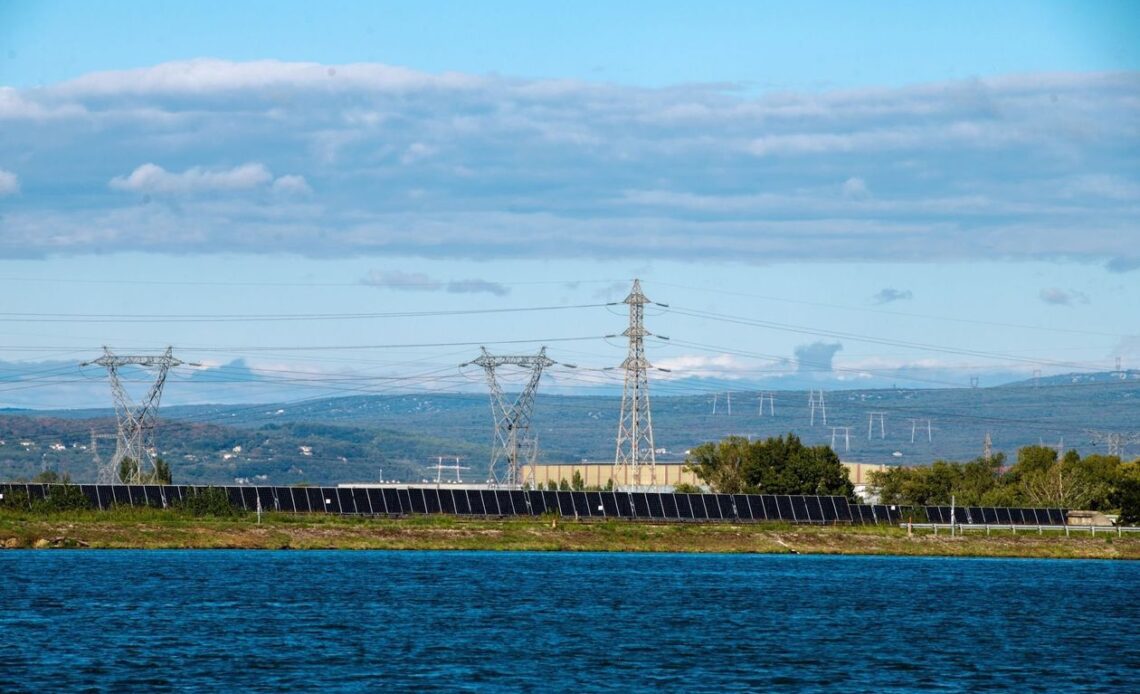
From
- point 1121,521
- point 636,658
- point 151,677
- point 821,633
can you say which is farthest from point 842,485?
point 151,677

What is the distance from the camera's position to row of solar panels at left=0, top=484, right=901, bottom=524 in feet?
455

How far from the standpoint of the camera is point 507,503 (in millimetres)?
149750

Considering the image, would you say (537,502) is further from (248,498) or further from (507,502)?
(248,498)

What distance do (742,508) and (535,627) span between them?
8764 cm

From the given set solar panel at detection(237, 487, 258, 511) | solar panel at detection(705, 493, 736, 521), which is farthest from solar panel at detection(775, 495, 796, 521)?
solar panel at detection(237, 487, 258, 511)

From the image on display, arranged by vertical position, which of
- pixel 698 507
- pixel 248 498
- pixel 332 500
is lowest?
pixel 698 507

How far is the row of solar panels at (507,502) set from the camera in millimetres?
138750

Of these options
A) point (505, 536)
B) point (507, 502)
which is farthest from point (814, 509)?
point (505, 536)

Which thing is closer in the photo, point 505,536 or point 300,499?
point 505,536

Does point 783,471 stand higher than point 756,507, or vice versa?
point 783,471

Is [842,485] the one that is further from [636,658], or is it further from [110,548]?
[636,658]

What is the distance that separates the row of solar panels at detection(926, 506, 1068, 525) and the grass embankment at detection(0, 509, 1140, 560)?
49.3ft

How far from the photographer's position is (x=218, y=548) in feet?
404

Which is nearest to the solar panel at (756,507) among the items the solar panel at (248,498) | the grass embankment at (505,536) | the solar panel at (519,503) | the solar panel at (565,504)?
the grass embankment at (505,536)
